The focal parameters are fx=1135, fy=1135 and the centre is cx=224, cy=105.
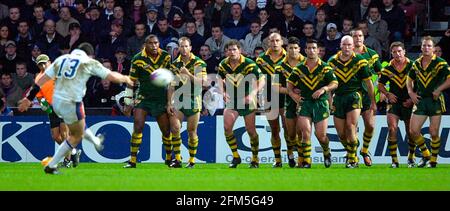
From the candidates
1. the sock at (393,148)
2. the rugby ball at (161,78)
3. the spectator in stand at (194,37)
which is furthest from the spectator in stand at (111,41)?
the rugby ball at (161,78)

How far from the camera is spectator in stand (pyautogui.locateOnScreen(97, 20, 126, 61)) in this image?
86.0 ft

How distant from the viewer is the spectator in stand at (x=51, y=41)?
86.7ft

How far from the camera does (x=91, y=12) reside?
2711 cm

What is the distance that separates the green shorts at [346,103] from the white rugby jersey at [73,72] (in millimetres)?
5283

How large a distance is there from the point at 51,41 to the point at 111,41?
4.62ft

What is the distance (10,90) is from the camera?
83.6 feet

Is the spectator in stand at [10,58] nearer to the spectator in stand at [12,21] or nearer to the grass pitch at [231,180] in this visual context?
the spectator in stand at [12,21]

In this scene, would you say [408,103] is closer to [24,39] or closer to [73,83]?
[73,83]

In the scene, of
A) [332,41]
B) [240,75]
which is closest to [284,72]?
[240,75]

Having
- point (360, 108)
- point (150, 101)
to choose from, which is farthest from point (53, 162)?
point (360, 108)

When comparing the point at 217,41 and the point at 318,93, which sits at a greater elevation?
the point at 217,41

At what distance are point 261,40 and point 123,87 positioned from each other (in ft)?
10.7

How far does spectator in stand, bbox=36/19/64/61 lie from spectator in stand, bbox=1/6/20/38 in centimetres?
96

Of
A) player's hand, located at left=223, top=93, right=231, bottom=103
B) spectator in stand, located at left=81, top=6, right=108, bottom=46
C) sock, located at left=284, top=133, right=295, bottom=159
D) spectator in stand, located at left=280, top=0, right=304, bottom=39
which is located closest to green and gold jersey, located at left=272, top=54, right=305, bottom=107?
sock, located at left=284, top=133, right=295, bottom=159
